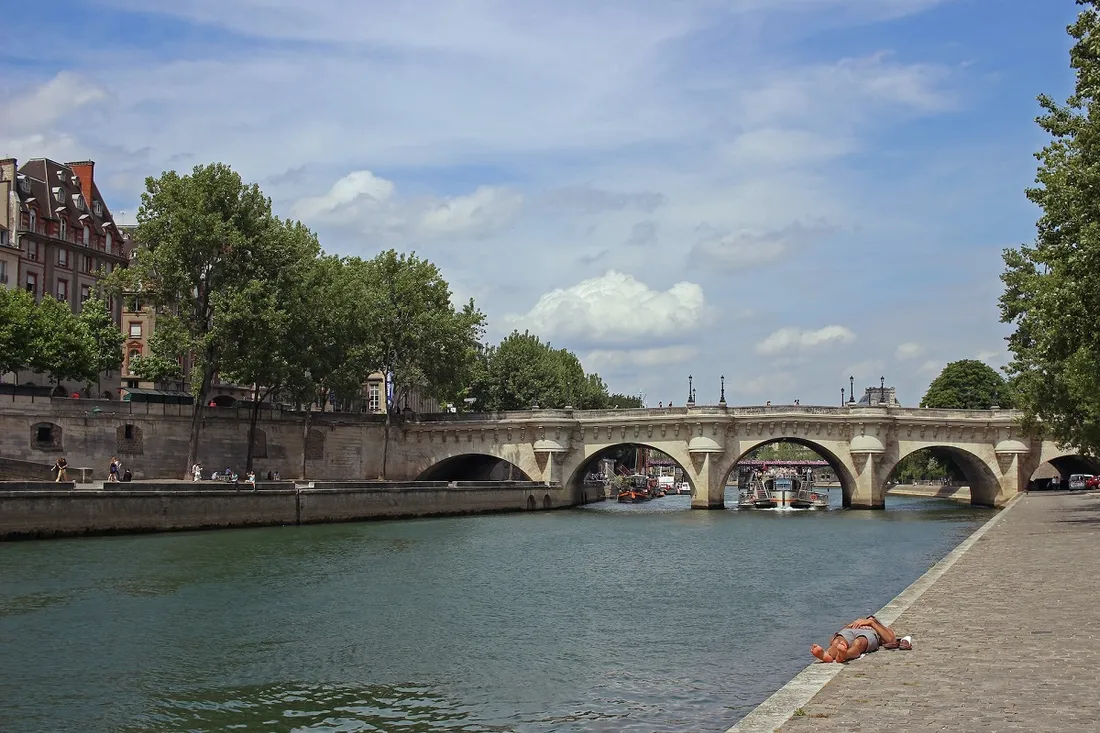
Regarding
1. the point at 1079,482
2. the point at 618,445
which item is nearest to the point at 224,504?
the point at 618,445

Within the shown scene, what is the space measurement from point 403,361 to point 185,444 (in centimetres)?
1708

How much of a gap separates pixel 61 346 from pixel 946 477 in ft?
314

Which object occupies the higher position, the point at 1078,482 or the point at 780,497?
the point at 1078,482

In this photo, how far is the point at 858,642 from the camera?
15625 mm

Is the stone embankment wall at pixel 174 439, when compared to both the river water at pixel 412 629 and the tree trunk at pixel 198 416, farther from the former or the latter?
the river water at pixel 412 629

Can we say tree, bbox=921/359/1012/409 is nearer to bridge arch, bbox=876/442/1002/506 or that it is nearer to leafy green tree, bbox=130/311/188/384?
bridge arch, bbox=876/442/1002/506

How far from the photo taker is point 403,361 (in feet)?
263

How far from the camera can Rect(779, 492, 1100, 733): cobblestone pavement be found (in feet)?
37.6

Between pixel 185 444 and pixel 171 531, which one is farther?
pixel 185 444

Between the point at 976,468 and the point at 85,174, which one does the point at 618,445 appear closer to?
the point at 976,468

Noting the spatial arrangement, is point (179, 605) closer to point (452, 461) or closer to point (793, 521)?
point (793, 521)

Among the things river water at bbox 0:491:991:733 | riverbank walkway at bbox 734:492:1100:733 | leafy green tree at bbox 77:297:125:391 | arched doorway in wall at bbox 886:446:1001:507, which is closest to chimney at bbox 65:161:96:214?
leafy green tree at bbox 77:297:125:391

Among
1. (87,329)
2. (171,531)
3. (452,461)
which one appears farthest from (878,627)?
(452,461)

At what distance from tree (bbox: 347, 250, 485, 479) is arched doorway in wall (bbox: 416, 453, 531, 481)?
4977 millimetres
